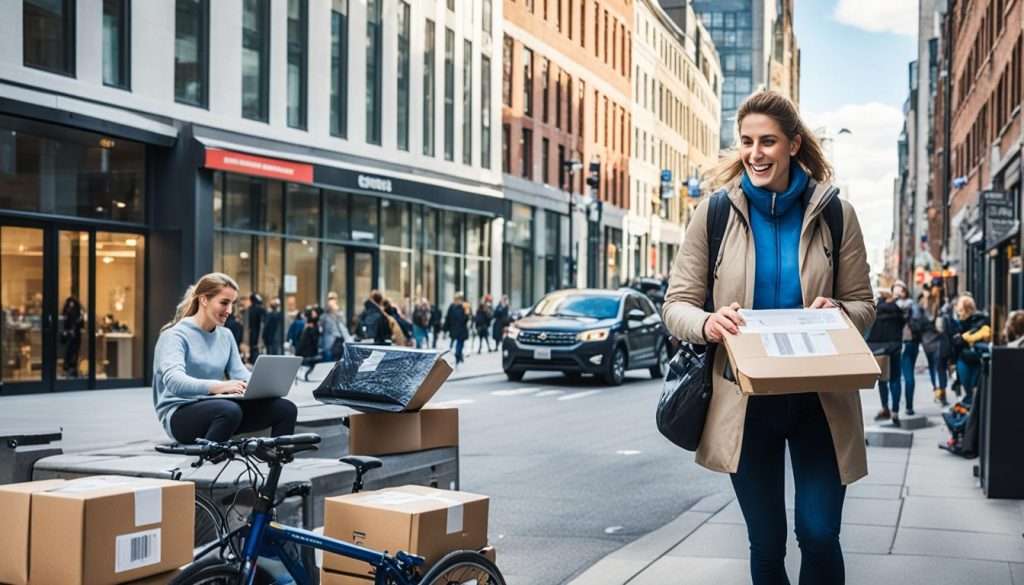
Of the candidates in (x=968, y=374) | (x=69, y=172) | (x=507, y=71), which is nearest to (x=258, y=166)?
(x=69, y=172)

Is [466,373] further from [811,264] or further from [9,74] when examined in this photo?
[811,264]

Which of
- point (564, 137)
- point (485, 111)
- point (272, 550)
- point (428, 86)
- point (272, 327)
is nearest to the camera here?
point (272, 550)

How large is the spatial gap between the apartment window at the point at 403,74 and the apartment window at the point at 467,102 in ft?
16.0

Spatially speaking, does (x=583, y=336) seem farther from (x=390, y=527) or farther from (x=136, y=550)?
(x=136, y=550)

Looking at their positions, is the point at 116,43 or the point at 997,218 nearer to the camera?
the point at 997,218

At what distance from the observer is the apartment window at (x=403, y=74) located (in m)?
36.1

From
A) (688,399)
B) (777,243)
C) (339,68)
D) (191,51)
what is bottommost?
(688,399)

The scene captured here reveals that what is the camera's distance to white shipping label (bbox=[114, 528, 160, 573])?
4.03 meters

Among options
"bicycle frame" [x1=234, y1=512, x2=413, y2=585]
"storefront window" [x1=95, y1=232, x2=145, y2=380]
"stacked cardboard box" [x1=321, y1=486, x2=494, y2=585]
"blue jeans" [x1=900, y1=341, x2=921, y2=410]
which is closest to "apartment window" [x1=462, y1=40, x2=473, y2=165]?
"storefront window" [x1=95, y1=232, x2=145, y2=380]

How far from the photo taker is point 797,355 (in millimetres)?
3691

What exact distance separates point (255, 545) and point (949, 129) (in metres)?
54.6

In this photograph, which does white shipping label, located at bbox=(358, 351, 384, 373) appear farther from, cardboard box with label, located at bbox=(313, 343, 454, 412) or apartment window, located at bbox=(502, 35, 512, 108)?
apartment window, located at bbox=(502, 35, 512, 108)

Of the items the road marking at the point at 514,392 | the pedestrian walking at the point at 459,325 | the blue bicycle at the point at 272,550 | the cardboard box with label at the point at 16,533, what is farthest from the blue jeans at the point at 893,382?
the pedestrian walking at the point at 459,325

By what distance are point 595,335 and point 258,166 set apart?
8.46m
